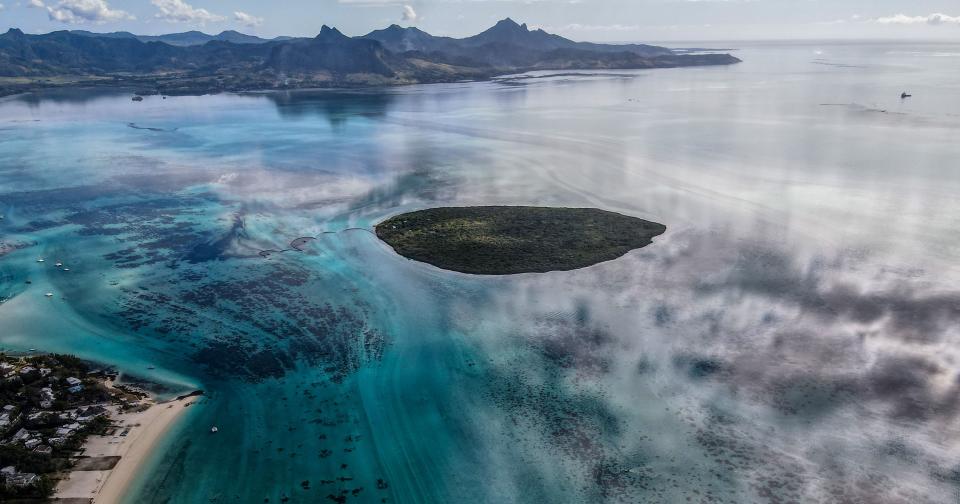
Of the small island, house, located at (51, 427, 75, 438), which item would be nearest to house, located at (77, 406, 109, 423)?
house, located at (51, 427, 75, 438)

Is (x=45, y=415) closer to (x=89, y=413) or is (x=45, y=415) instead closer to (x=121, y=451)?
(x=89, y=413)

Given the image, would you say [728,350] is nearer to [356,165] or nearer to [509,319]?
[509,319]

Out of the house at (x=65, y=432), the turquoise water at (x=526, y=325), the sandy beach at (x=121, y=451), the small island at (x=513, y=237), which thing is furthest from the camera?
the small island at (x=513, y=237)

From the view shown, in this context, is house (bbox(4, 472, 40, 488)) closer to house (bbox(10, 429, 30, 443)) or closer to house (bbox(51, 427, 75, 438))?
house (bbox(10, 429, 30, 443))

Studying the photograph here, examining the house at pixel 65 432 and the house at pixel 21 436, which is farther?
the house at pixel 65 432

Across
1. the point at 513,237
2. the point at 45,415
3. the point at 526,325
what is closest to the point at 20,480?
the point at 45,415

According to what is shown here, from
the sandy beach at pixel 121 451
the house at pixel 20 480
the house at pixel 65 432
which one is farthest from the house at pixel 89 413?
the house at pixel 20 480

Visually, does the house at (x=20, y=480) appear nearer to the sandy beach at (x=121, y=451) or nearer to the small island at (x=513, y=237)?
the sandy beach at (x=121, y=451)
